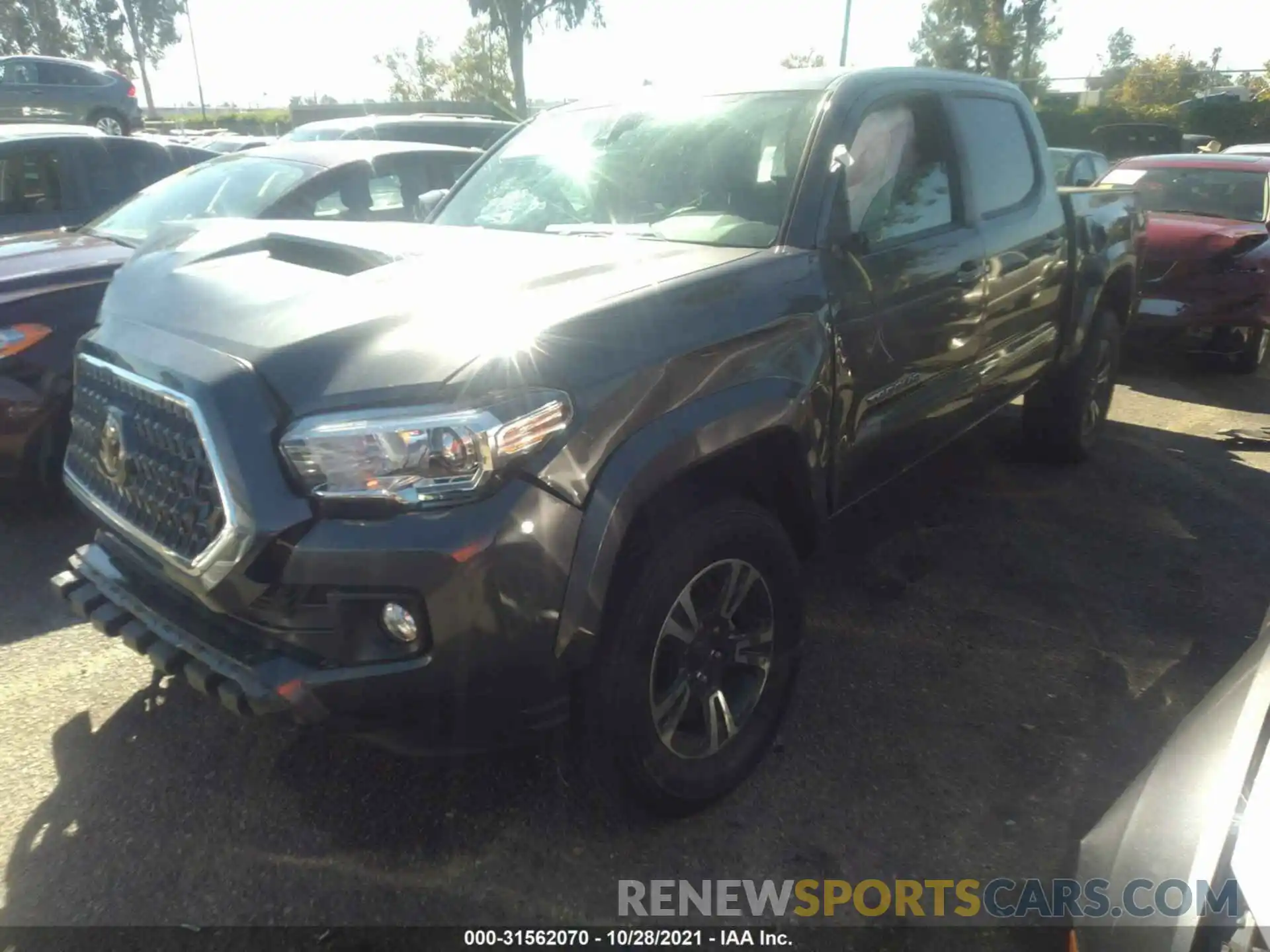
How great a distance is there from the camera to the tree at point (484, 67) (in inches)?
1347

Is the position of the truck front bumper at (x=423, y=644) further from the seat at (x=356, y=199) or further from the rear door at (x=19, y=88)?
the rear door at (x=19, y=88)

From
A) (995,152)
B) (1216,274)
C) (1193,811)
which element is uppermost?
(995,152)

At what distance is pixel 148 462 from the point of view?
7.59ft

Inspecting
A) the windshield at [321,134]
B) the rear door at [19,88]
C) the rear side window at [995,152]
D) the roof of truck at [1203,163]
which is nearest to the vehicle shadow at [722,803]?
the rear side window at [995,152]

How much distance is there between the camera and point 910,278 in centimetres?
321

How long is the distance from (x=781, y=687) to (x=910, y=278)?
1.41 m

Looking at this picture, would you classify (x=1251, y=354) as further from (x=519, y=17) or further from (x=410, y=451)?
(x=519, y=17)

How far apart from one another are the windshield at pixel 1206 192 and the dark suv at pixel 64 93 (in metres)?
17.4

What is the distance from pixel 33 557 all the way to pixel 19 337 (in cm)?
92

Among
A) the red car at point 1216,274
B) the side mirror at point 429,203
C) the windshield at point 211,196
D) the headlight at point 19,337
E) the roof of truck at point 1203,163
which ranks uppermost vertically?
the side mirror at point 429,203

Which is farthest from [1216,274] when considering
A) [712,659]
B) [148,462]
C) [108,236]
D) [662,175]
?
[148,462]

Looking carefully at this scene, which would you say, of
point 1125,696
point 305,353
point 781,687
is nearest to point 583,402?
point 305,353

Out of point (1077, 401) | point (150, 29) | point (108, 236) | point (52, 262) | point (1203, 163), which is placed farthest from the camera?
point (150, 29)

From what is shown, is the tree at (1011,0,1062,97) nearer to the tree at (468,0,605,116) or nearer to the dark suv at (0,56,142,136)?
the tree at (468,0,605,116)
